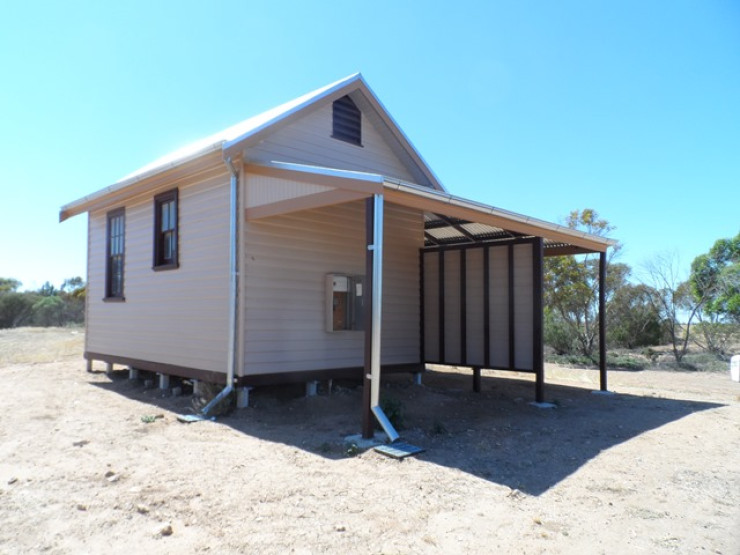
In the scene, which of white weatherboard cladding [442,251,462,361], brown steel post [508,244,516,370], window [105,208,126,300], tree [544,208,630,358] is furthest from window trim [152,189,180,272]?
tree [544,208,630,358]

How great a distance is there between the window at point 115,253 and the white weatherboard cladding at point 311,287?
13.9 ft

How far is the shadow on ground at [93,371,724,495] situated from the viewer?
519cm

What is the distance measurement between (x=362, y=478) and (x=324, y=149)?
5999 mm

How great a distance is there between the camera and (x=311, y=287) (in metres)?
8.35

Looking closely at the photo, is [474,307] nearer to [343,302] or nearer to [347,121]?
[343,302]

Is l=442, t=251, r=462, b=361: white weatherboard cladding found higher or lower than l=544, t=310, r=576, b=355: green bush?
higher

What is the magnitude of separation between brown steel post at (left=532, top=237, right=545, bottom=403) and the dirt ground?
484 mm

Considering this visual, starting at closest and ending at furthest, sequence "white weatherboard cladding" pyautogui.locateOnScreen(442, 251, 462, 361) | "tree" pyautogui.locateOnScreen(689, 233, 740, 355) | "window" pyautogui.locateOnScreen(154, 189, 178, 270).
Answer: "window" pyautogui.locateOnScreen(154, 189, 178, 270), "white weatherboard cladding" pyautogui.locateOnScreen(442, 251, 462, 361), "tree" pyautogui.locateOnScreen(689, 233, 740, 355)

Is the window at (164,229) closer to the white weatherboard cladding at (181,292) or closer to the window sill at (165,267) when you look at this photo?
the window sill at (165,267)

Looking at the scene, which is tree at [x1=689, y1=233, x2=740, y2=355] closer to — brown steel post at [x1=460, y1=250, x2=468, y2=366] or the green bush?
the green bush

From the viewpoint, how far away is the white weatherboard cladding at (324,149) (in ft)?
27.2

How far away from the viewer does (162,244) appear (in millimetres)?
9438

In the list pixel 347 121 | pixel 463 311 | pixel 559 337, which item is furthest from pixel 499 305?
pixel 559 337

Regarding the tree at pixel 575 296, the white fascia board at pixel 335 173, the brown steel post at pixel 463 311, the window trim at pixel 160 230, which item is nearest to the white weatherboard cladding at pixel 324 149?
the white fascia board at pixel 335 173
